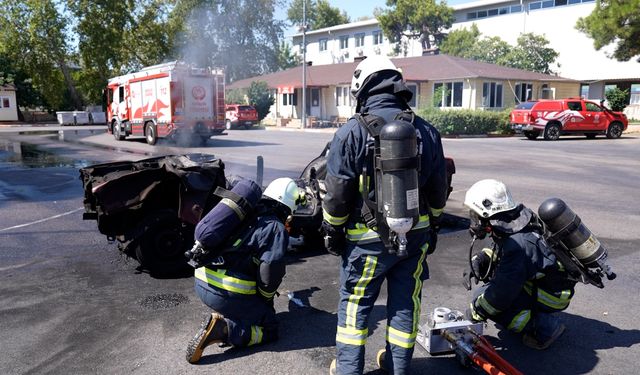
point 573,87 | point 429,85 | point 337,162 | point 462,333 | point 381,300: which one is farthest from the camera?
point 573,87

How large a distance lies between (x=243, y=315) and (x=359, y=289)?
1.04m

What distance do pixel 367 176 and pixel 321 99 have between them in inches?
1482

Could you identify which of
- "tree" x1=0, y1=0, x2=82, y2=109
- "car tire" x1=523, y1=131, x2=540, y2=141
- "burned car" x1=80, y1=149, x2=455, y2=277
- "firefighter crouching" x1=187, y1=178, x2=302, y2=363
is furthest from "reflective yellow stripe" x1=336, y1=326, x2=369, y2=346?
"tree" x1=0, y1=0, x2=82, y2=109

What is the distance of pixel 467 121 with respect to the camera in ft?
87.4

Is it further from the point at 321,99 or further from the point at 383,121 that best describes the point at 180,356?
the point at 321,99

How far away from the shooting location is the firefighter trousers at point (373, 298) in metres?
3.04

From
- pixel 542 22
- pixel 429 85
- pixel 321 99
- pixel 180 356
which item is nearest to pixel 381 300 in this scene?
pixel 180 356

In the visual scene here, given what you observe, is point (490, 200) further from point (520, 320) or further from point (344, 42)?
point (344, 42)

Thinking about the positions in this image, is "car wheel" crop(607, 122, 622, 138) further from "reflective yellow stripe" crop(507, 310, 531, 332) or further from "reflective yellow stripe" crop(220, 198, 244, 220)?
"reflective yellow stripe" crop(220, 198, 244, 220)

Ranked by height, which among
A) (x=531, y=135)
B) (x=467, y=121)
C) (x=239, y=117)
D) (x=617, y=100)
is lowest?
(x=531, y=135)

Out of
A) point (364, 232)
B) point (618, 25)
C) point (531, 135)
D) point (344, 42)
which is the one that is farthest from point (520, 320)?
point (344, 42)

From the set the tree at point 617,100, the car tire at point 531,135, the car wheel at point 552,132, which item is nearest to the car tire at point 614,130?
the car wheel at point 552,132

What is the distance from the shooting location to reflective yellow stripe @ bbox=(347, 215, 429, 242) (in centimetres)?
302

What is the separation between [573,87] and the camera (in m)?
37.0
